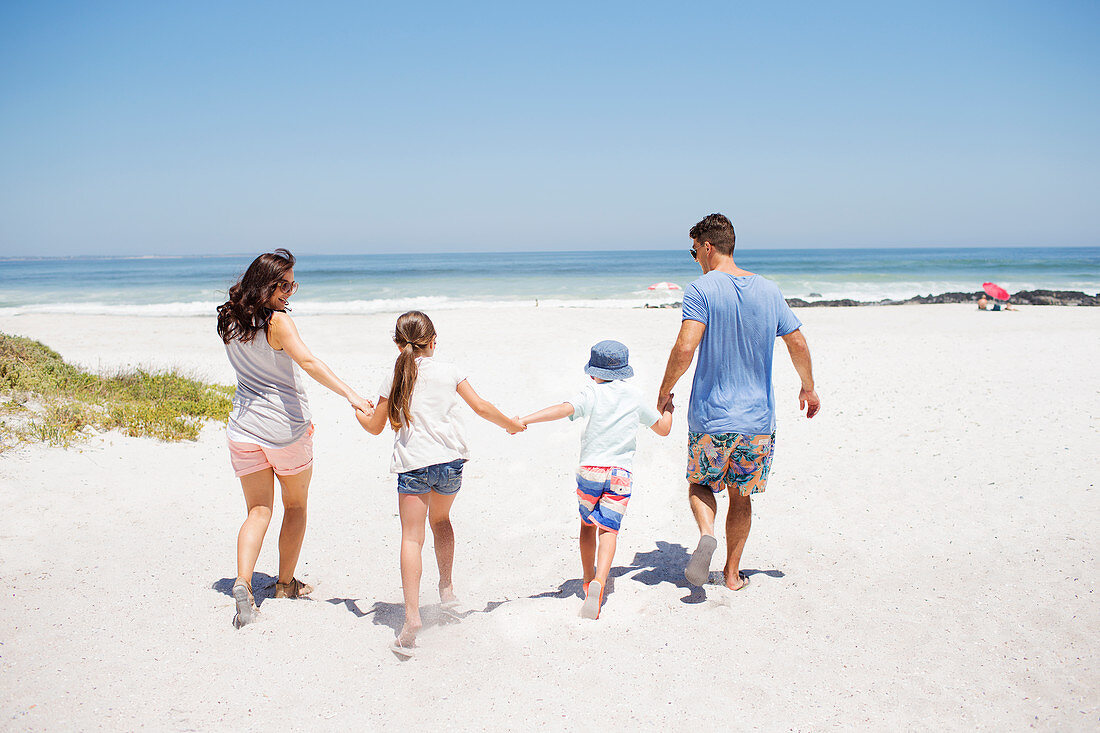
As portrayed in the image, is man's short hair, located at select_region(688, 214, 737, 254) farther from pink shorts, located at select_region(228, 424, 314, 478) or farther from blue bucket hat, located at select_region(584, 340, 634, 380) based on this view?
pink shorts, located at select_region(228, 424, 314, 478)

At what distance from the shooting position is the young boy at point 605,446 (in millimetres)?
3467

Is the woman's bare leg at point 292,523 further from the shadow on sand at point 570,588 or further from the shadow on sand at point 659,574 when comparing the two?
the shadow on sand at point 659,574

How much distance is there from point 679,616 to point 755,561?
1004 millimetres

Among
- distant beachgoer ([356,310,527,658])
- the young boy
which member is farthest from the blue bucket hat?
distant beachgoer ([356,310,527,658])

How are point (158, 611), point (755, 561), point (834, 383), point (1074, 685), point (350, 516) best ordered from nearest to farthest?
1. point (1074, 685)
2. point (158, 611)
3. point (755, 561)
4. point (350, 516)
5. point (834, 383)

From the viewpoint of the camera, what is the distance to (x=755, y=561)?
4.36 meters

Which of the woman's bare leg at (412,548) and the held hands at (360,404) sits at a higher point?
the held hands at (360,404)

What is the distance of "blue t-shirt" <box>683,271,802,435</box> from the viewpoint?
3605 millimetres

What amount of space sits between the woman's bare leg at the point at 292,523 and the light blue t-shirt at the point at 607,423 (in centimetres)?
158

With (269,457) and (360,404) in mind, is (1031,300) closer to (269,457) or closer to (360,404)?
(360,404)

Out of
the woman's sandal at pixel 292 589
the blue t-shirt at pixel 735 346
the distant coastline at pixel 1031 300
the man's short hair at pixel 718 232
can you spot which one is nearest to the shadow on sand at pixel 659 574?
the blue t-shirt at pixel 735 346

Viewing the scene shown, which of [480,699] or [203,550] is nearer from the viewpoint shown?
A: [480,699]

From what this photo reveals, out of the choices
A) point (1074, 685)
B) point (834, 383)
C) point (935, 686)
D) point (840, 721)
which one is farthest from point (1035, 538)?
point (834, 383)

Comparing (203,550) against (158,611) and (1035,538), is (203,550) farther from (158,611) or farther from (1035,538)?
(1035,538)
